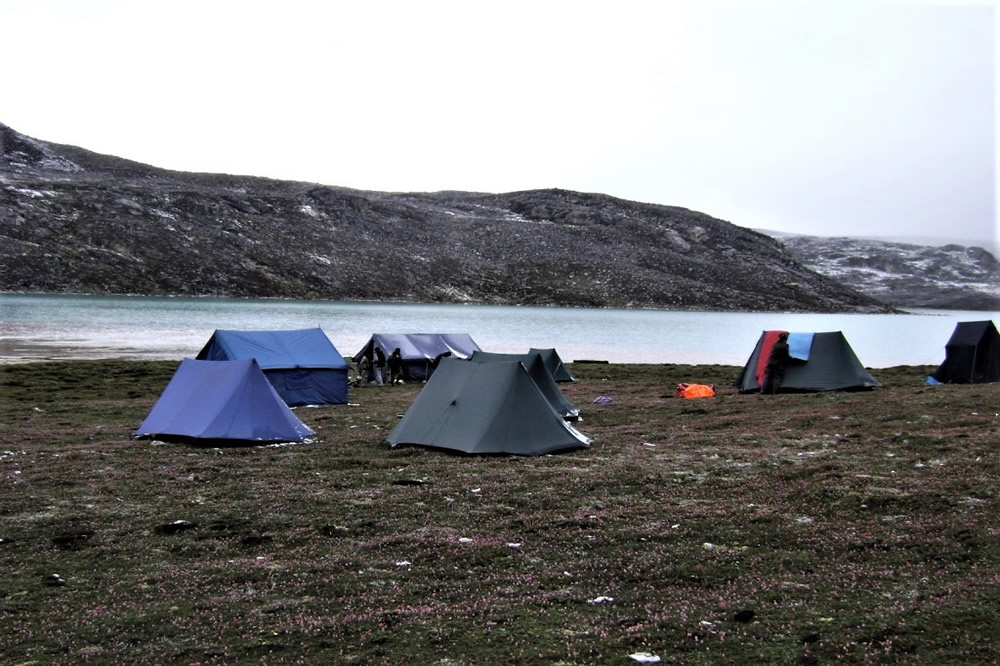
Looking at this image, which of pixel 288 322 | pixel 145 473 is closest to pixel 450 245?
pixel 288 322

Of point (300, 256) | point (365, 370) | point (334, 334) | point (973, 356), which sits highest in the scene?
point (300, 256)

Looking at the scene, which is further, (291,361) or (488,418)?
(291,361)

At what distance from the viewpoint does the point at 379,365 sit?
3500cm

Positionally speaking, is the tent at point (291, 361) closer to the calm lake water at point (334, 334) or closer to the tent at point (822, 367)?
the tent at point (822, 367)

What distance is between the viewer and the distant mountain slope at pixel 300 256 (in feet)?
442

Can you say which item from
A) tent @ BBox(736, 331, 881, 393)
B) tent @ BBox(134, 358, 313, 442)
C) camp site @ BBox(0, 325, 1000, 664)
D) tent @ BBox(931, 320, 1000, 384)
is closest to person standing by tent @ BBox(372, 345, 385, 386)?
camp site @ BBox(0, 325, 1000, 664)

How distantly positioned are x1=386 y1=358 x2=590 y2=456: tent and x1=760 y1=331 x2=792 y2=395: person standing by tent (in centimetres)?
1249

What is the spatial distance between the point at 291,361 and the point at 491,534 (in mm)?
18000

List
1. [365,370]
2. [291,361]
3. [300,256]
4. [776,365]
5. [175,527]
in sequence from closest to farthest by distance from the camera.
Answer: [175,527], [291,361], [776,365], [365,370], [300,256]

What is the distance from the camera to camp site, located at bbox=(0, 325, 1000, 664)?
21.8ft

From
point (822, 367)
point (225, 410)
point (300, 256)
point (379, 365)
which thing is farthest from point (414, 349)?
point (300, 256)

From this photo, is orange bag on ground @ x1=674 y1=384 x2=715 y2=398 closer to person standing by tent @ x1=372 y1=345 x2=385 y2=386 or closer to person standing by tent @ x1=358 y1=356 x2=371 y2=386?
person standing by tent @ x1=372 y1=345 x2=385 y2=386

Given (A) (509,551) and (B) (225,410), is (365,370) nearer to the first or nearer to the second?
(B) (225,410)

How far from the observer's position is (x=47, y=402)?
2520 centimetres
